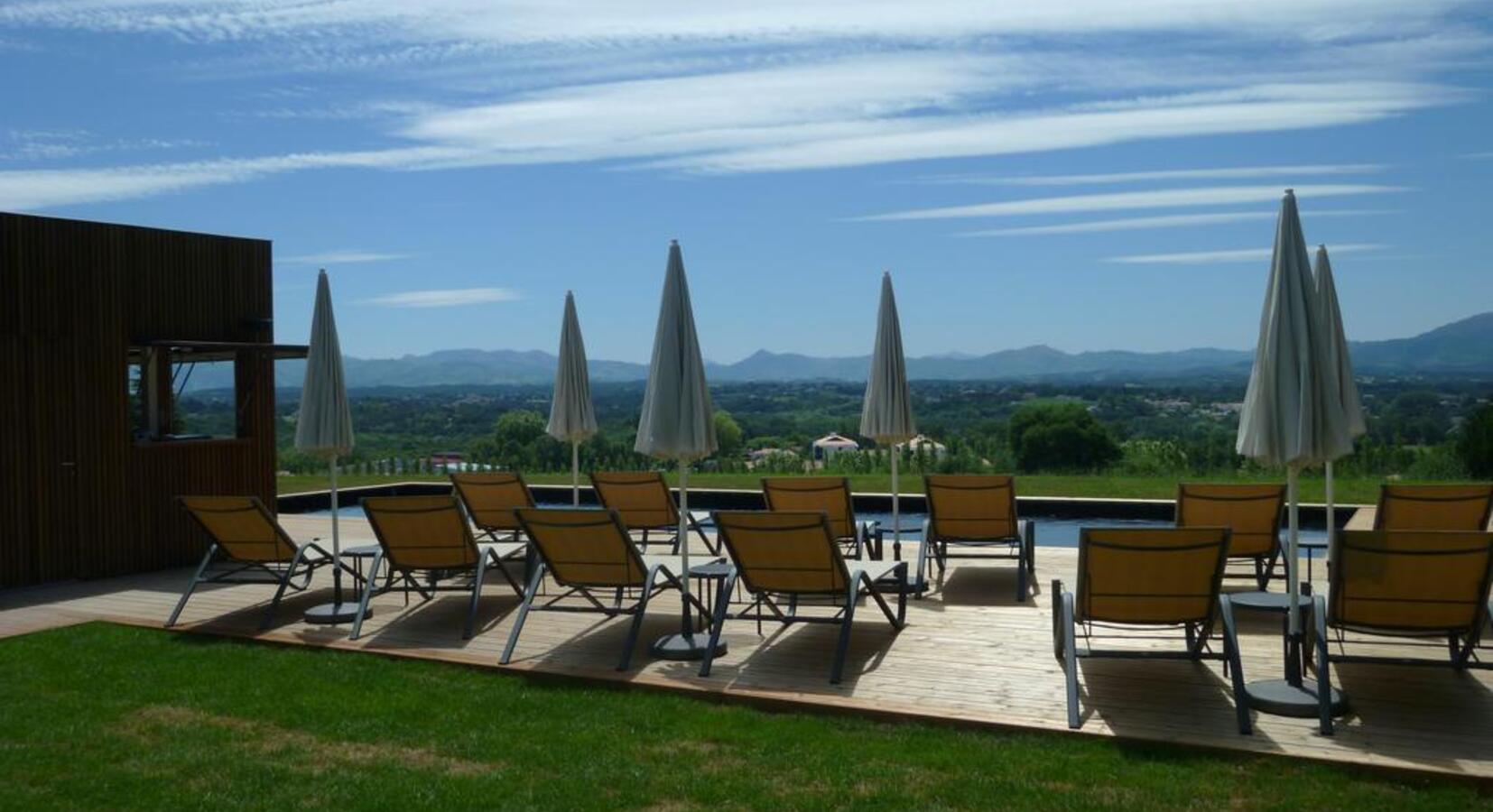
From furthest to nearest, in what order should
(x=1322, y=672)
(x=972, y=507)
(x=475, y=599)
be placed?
(x=972, y=507)
(x=475, y=599)
(x=1322, y=672)

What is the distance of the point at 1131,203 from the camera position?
55.1 meters

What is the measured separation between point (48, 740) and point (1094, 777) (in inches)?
162

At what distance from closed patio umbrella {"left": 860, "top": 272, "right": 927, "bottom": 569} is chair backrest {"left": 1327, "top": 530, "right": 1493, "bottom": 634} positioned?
12.4 feet

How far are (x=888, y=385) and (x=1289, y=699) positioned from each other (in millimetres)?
3965

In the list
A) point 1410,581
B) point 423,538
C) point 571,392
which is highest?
point 571,392

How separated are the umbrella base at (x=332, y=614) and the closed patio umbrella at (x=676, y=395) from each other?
2.10 meters

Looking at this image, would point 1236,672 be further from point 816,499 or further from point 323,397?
point 323,397

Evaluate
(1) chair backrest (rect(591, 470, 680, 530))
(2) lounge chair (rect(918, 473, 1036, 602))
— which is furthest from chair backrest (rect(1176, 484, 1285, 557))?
(1) chair backrest (rect(591, 470, 680, 530))

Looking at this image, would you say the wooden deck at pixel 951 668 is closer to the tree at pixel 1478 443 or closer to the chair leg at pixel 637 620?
the chair leg at pixel 637 620

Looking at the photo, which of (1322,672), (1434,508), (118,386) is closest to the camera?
(1322,672)

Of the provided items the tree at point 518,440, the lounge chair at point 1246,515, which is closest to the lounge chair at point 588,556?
the lounge chair at point 1246,515

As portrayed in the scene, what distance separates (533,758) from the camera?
15.3 ft

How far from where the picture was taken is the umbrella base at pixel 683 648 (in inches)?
249

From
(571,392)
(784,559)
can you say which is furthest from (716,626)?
(571,392)
